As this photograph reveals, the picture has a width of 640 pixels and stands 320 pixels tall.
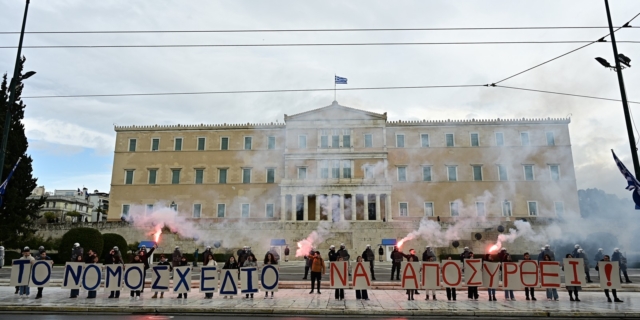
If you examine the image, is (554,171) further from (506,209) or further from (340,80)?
(340,80)

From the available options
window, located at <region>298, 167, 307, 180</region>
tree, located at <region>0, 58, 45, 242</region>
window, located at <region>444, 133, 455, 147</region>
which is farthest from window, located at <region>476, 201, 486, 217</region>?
tree, located at <region>0, 58, 45, 242</region>

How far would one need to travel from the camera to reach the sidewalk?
445 inches

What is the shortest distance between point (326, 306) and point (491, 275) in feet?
17.5

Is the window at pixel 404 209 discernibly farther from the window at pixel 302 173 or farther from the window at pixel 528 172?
the window at pixel 528 172

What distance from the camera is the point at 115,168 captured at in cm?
5881

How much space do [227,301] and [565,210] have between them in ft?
164

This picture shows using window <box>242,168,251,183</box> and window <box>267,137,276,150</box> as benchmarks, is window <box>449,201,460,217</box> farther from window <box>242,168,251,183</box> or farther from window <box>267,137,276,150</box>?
window <box>242,168,251,183</box>

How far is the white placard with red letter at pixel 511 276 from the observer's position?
13.7m

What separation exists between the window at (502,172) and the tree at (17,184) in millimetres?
49526

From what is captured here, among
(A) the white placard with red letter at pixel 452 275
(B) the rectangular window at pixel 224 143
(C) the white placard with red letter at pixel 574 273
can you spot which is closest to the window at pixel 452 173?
(B) the rectangular window at pixel 224 143

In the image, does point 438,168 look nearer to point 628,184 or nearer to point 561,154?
Answer: point 561,154

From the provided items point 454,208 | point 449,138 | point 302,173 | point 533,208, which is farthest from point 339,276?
point 533,208

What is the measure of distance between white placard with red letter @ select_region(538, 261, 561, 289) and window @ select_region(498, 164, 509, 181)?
4284 cm

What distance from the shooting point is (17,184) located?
126 ft
